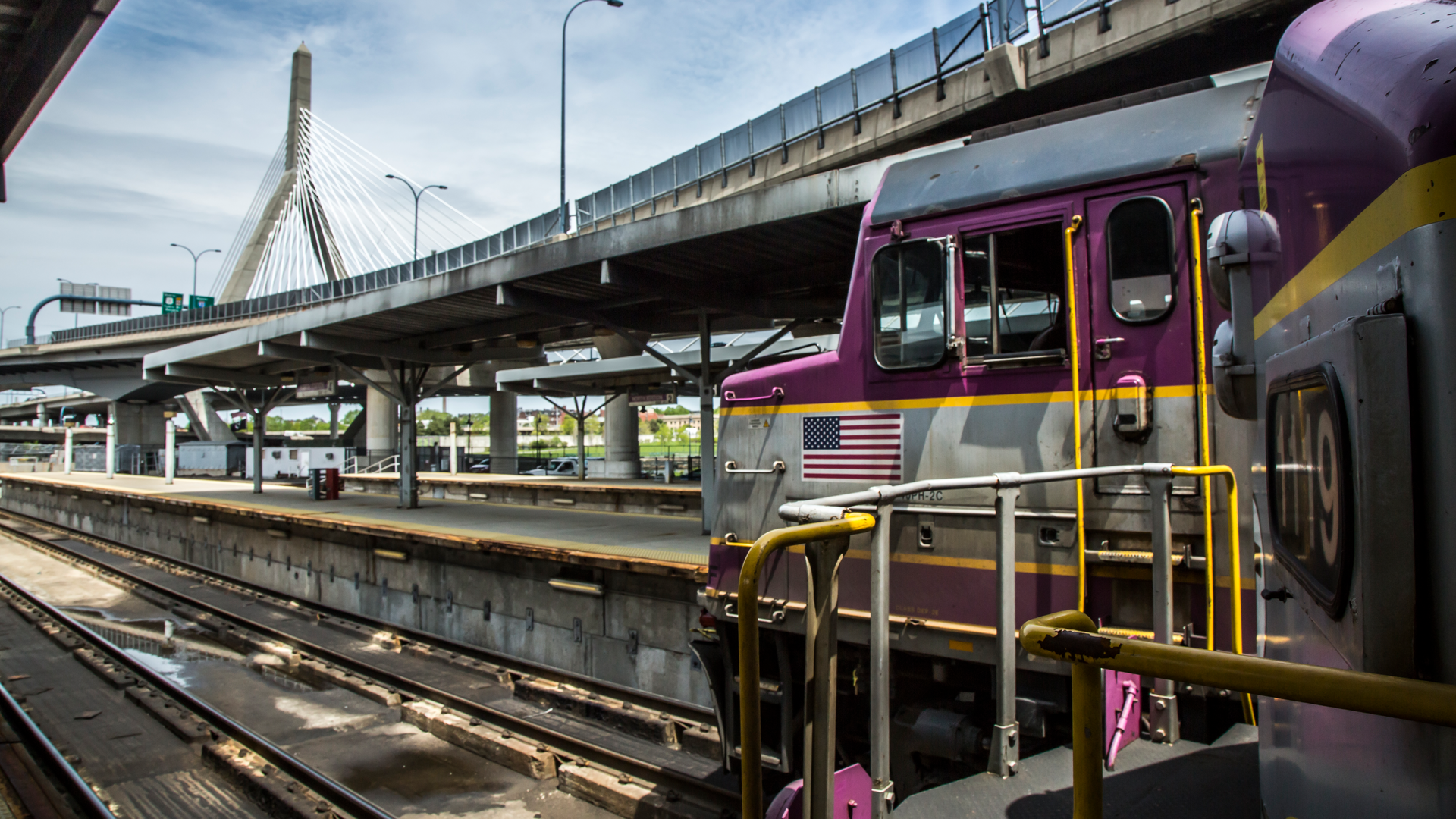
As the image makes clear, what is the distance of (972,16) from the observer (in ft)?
64.4

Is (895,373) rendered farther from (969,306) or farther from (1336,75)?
(1336,75)

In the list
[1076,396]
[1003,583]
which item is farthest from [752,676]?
[1076,396]

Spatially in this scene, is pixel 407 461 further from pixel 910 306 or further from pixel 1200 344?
pixel 1200 344

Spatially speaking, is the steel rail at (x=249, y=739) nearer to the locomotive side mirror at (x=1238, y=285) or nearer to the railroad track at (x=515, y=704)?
the railroad track at (x=515, y=704)

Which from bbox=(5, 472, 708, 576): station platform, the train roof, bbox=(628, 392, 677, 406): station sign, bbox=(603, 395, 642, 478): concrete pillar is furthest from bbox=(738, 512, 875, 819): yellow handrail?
bbox=(603, 395, 642, 478): concrete pillar

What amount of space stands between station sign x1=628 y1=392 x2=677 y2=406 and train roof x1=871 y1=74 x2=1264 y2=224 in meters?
24.4

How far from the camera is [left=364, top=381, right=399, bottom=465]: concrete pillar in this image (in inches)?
1725

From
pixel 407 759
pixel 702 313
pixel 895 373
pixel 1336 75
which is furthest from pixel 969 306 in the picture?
pixel 702 313

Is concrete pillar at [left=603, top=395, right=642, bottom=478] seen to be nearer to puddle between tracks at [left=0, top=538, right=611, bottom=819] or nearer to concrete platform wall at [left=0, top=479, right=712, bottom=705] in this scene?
concrete platform wall at [left=0, top=479, right=712, bottom=705]

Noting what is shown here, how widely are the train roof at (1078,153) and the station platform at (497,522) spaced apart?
5660 mm

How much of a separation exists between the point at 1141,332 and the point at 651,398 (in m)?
26.1

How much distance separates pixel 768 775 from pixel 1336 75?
6.02 metres

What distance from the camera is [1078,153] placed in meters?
4.96

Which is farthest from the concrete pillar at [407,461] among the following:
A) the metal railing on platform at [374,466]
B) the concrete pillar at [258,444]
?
the metal railing on platform at [374,466]
